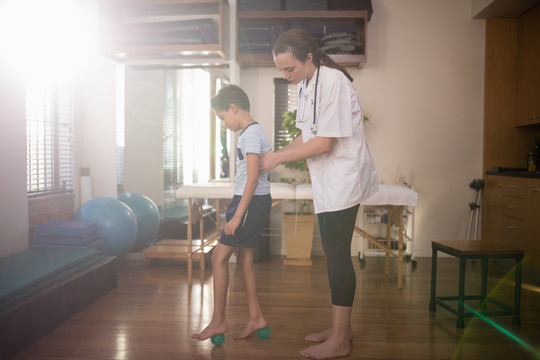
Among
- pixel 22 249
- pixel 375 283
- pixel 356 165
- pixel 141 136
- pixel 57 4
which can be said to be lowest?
pixel 375 283

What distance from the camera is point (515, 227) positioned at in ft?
11.7

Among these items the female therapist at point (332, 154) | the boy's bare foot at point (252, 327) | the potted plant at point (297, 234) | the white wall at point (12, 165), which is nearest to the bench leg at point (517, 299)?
the female therapist at point (332, 154)

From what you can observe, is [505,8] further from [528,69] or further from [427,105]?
[427,105]

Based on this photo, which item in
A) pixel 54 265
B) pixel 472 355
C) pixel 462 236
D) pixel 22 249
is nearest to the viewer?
pixel 472 355

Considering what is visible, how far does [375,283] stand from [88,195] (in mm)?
2386

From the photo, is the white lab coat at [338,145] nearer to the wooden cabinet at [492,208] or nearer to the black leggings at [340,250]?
the black leggings at [340,250]

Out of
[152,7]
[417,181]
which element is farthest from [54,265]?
[417,181]

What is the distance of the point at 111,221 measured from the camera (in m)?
3.34

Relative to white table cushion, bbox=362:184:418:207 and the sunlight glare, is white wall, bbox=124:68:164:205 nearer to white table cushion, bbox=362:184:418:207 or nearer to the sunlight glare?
the sunlight glare

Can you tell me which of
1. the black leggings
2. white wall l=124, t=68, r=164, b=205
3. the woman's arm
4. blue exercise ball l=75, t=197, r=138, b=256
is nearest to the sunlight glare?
white wall l=124, t=68, r=164, b=205

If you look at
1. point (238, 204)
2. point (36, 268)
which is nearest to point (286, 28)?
point (238, 204)

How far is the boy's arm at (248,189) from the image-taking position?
191cm

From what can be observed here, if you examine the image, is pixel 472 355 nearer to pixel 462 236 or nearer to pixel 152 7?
pixel 462 236

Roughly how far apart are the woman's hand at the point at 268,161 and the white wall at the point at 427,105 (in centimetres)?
255
